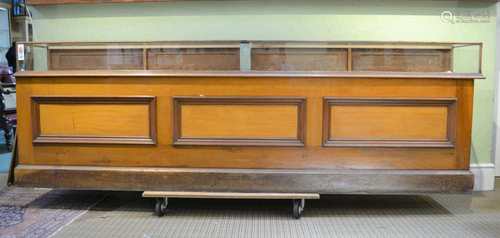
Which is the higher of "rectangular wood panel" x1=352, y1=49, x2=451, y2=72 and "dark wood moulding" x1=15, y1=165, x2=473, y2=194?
"rectangular wood panel" x1=352, y1=49, x2=451, y2=72

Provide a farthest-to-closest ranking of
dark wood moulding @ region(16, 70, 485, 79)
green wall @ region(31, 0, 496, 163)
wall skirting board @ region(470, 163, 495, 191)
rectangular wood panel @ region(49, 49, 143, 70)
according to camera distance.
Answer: wall skirting board @ region(470, 163, 495, 191), green wall @ region(31, 0, 496, 163), rectangular wood panel @ region(49, 49, 143, 70), dark wood moulding @ region(16, 70, 485, 79)

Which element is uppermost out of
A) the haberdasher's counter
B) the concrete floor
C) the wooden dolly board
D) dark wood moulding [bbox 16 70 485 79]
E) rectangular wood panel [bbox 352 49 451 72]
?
rectangular wood panel [bbox 352 49 451 72]

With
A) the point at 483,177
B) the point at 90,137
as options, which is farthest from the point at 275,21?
the point at 483,177

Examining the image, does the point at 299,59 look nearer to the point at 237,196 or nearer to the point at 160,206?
the point at 237,196

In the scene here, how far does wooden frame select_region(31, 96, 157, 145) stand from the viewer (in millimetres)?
2930

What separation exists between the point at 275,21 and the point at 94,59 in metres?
1.50

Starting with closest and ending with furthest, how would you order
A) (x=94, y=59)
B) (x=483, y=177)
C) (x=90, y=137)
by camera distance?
(x=90, y=137) < (x=94, y=59) < (x=483, y=177)

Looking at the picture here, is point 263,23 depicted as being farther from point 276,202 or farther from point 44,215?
point 44,215

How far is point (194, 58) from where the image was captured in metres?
3.05

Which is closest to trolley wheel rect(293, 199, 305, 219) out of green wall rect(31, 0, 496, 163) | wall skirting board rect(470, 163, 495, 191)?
green wall rect(31, 0, 496, 163)

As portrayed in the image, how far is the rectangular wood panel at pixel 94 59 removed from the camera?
10.00ft

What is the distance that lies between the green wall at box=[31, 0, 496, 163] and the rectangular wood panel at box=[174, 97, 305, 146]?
3.04 feet

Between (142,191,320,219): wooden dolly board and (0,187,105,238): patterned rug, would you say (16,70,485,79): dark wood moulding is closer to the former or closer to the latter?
(142,191,320,219): wooden dolly board

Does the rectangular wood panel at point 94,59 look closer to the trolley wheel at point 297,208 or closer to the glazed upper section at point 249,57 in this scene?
the glazed upper section at point 249,57
